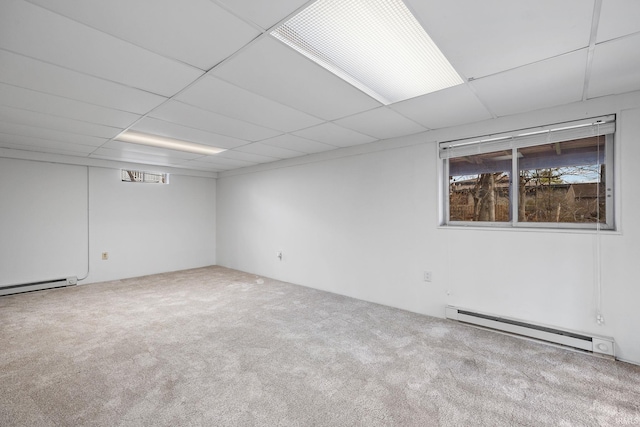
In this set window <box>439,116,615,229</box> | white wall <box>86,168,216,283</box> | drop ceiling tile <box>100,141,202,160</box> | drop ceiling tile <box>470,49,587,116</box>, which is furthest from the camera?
white wall <box>86,168,216,283</box>

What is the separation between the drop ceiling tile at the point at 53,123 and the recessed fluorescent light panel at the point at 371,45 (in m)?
2.74

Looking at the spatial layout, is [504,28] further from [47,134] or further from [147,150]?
[47,134]

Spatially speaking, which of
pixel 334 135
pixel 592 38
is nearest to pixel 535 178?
pixel 592 38

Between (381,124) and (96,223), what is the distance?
5.29 m

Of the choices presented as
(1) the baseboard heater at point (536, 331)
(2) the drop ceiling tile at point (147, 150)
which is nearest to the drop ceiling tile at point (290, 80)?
(1) the baseboard heater at point (536, 331)

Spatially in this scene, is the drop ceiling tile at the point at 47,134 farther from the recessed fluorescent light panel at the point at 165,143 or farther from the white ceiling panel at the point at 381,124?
the white ceiling panel at the point at 381,124

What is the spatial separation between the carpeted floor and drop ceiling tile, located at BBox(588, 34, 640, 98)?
225 centimetres

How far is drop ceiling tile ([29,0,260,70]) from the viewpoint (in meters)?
1.34

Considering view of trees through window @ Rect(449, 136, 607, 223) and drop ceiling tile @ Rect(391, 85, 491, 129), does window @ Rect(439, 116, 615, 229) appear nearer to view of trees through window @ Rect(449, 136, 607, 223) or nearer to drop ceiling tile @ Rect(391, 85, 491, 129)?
view of trees through window @ Rect(449, 136, 607, 223)

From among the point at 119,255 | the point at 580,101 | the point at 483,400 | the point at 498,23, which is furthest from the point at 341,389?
the point at 119,255

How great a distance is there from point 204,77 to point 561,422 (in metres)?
3.23

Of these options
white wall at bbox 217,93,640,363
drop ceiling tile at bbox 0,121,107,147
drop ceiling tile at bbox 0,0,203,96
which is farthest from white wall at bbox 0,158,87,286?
drop ceiling tile at bbox 0,0,203,96

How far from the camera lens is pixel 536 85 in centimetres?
222

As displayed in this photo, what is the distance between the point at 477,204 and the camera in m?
3.36
